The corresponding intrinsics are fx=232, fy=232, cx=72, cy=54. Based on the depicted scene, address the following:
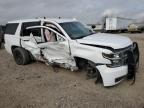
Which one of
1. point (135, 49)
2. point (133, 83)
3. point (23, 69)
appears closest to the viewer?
point (133, 83)

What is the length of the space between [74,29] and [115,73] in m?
2.50

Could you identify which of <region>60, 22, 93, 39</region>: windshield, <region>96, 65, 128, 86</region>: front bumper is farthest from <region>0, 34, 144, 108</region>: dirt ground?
<region>60, 22, 93, 39</region>: windshield

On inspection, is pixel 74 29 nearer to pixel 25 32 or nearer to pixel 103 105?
pixel 25 32

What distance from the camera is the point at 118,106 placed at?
5023 millimetres

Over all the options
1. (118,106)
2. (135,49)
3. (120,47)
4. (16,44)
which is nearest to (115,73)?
(120,47)

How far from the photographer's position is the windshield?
732cm

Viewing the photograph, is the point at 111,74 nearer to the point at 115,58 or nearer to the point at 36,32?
the point at 115,58

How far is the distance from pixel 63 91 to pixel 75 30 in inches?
94.9

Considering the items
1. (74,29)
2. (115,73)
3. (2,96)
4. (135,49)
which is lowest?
(2,96)

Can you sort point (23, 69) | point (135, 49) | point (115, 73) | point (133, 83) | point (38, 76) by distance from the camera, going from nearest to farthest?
point (115, 73), point (133, 83), point (135, 49), point (38, 76), point (23, 69)

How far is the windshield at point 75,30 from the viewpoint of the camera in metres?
7.32

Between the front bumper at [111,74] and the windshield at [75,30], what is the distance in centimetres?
164

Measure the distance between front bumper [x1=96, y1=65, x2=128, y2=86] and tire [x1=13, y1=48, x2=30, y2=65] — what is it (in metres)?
3.83

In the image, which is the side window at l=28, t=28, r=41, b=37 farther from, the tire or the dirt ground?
the dirt ground
